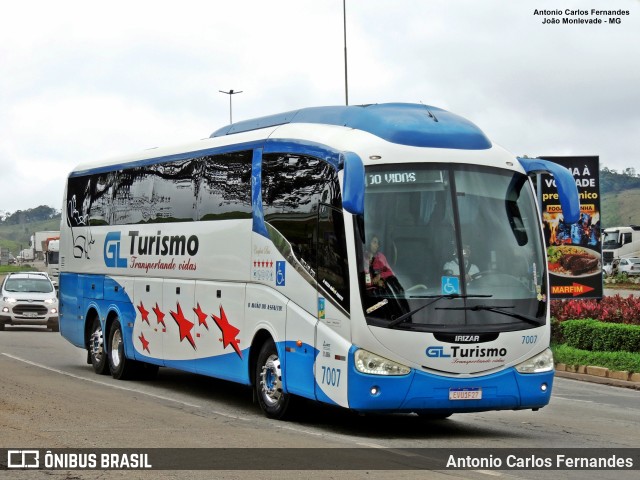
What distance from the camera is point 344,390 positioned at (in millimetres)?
13102

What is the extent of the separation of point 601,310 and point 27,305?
17615 millimetres

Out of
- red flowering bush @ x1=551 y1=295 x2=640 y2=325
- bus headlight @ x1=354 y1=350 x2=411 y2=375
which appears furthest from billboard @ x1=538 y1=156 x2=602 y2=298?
bus headlight @ x1=354 y1=350 x2=411 y2=375

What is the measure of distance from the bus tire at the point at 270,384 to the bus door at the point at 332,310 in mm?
1071

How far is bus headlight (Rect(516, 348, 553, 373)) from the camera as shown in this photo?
1358 centimetres

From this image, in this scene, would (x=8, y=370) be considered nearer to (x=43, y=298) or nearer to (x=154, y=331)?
(x=154, y=331)

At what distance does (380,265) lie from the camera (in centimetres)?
1316

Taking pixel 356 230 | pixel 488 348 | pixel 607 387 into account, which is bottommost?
pixel 607 387

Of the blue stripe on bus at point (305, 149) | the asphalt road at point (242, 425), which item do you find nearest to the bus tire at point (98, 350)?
the asphalt road at point (242, 425)

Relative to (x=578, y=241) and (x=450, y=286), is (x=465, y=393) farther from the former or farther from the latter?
(x=578, y=241)

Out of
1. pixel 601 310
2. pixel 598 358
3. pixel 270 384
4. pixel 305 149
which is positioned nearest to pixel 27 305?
pixel 601 310

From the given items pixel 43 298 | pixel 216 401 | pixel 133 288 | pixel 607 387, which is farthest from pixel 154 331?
pixel 43 298

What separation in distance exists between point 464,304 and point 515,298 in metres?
0.68

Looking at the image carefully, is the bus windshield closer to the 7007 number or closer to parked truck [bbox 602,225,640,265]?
the 7007 number

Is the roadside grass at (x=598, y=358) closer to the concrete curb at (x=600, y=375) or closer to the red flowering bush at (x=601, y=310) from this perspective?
the concrete curb at (x=600, y=375)
